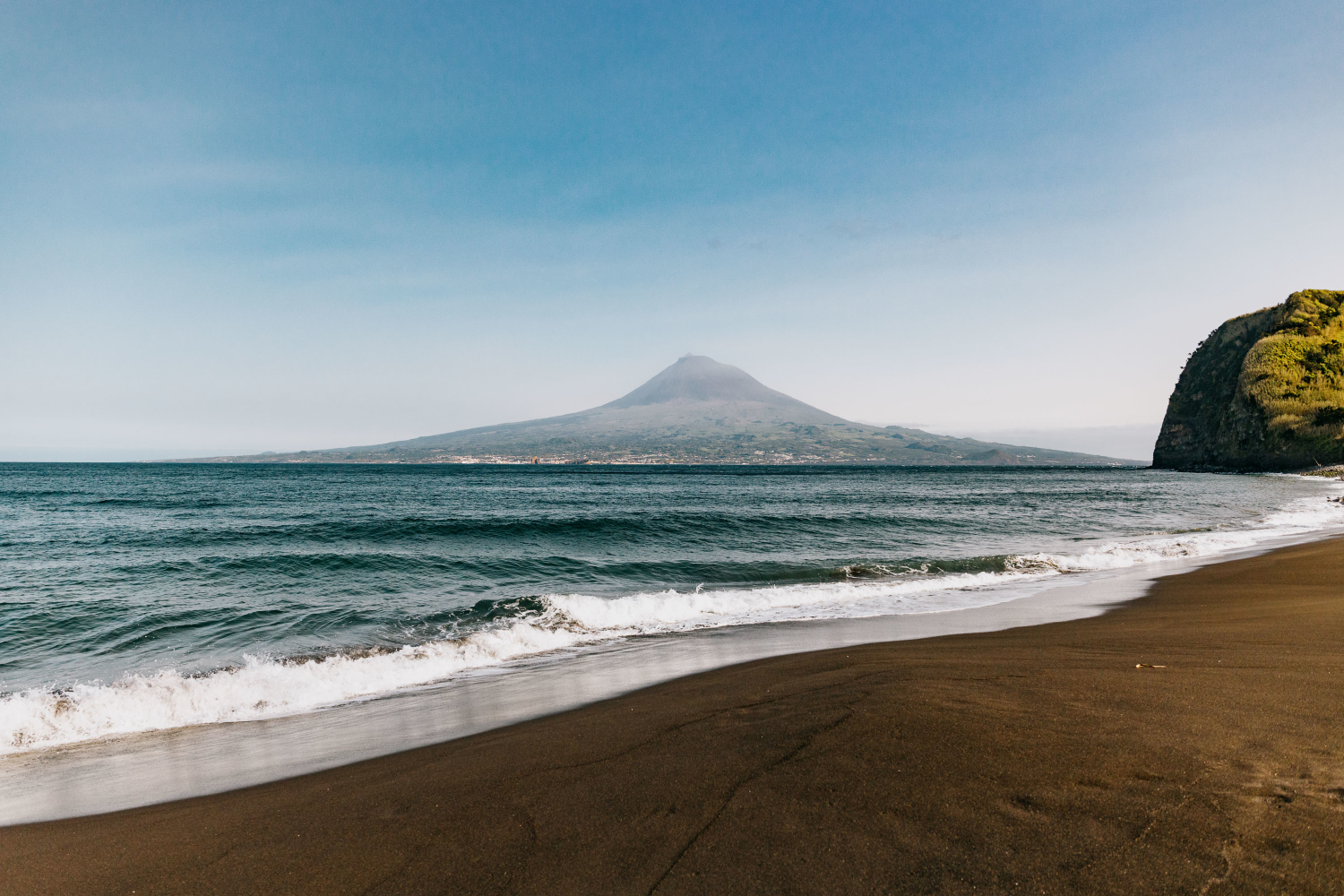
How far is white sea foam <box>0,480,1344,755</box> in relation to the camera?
22.7 ft

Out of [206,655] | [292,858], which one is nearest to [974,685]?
[292,858]

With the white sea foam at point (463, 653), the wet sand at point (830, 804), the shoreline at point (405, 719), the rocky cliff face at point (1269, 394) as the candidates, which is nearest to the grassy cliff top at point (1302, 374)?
the rocky cliff face at point (1269, 394)

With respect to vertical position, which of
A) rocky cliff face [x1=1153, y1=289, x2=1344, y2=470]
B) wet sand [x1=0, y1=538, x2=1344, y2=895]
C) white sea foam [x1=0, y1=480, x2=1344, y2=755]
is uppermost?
rocky cliff face [x1=1153, y1=289, x2=1344, y2=470]

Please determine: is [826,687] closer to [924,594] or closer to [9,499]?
[924,594]

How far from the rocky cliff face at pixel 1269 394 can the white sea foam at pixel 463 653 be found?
8543 cm

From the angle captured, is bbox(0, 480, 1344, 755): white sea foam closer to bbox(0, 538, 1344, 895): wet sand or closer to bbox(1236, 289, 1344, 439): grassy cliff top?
bbox(0, 538, 1344, 895): wet sand

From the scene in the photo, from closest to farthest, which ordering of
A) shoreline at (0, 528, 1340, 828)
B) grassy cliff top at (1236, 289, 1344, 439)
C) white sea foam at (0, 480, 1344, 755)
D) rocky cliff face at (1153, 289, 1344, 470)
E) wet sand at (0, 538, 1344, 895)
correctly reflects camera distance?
wet sand at (0, 538, 1344, 895)
shoreline at (0, 528, 1340, 828)
white sea foam at (0, 480, 1344, 755)
grassy cliff top at (1236, 289, 1344, 439)
rocky cliff face at (1153, 289, 1344, 470)

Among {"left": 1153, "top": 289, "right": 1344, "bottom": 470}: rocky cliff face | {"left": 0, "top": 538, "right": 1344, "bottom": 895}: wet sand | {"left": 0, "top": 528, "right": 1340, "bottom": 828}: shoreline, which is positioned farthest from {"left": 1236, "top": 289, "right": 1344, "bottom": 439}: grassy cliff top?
{"left": 0, "top": 538, "right": 1344, "bottom": 895}: wet sand

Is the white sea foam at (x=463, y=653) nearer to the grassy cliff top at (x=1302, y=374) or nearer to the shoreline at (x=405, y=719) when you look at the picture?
the shoreline at (x=405, y=719)

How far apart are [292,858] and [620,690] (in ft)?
12.4

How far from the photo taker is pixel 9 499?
42719 mm

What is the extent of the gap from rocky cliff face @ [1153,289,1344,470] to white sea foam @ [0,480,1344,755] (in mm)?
85435

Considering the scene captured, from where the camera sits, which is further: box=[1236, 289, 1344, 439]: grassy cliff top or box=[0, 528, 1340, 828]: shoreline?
box=[1236, 289, 1344, 439]: grassy cliff top

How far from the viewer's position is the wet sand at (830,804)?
2.92 meters
